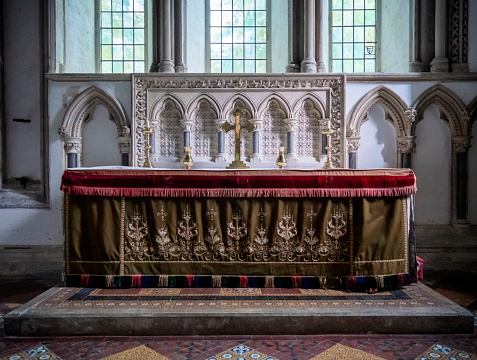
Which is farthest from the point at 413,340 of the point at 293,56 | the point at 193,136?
the point at 293,56

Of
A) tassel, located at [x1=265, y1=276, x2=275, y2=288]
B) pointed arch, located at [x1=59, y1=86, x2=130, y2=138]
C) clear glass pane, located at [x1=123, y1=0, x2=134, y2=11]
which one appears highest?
clear glass pane, located at [x1=123, y1=0, x2=134, y2=11]

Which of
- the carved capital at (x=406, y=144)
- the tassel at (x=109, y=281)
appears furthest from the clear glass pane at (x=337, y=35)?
the tassel at (x=109, y=281)

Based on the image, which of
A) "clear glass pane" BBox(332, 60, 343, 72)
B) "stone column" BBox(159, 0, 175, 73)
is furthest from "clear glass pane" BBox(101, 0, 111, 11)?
"clear glass pane" BBox(332, 60, 343, 72)

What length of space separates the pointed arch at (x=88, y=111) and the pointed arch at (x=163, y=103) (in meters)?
0.39

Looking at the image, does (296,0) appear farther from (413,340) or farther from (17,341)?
(17,341)

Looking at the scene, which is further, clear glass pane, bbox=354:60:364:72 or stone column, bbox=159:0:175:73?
clear glass pane, bbox=354:60:364:72

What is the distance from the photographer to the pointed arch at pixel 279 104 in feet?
16.5

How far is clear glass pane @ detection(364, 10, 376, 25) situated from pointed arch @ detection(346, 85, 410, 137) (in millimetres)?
1778

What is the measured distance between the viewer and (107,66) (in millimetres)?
6211

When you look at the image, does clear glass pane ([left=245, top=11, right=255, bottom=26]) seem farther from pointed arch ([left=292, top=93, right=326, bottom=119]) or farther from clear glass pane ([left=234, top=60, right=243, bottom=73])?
pointed arch ([left=292, top=93, right=326, bottom=119])

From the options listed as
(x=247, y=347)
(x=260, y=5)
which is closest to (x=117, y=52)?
(x=260, y=5)

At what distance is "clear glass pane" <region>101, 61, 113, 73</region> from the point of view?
6.20 meters

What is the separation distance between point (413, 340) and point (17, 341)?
294 centimetres

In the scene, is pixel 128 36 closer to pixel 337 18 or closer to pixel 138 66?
pixel 138 66
